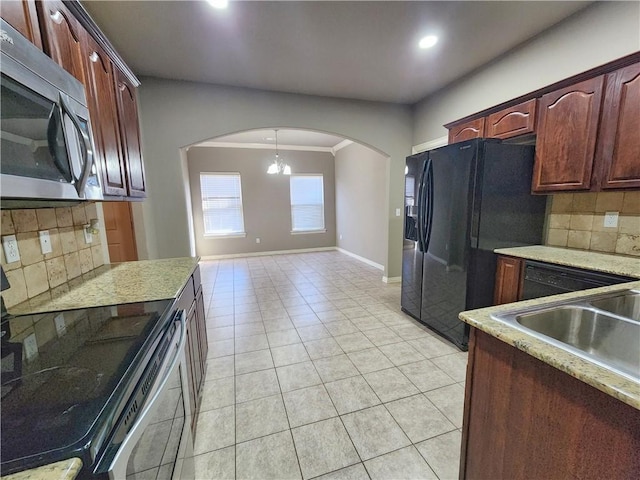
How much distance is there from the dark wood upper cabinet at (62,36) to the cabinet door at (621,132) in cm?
312

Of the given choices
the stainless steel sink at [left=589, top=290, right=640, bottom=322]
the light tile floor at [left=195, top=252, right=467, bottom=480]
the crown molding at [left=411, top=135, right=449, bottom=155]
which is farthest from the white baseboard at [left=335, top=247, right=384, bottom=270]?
the stainless steel sink at [left=589, top=290, right=640, bottom=322]

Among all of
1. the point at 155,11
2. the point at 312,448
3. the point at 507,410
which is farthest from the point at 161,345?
the point at 155,11

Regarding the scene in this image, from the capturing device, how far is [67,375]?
72cm

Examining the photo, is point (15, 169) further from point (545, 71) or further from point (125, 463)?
point (545, 71)

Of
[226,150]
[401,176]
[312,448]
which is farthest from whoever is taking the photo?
[226,150]

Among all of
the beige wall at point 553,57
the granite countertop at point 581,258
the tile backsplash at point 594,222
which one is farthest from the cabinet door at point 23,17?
the tile backsplash at point 594,222

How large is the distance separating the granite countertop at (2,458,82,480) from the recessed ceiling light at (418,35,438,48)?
3.21m

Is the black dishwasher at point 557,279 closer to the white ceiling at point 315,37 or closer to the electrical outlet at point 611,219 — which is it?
the electrical outlet at point 611,219

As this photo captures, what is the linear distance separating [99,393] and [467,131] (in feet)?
11.1

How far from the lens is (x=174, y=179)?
10.4 feet

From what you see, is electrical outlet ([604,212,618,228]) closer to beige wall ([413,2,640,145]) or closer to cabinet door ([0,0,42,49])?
beige wall ([413,2,640,145])

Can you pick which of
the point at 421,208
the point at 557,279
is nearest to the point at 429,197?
the point at 421,208

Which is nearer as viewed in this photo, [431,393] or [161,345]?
[161,345]

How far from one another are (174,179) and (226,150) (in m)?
3.25
